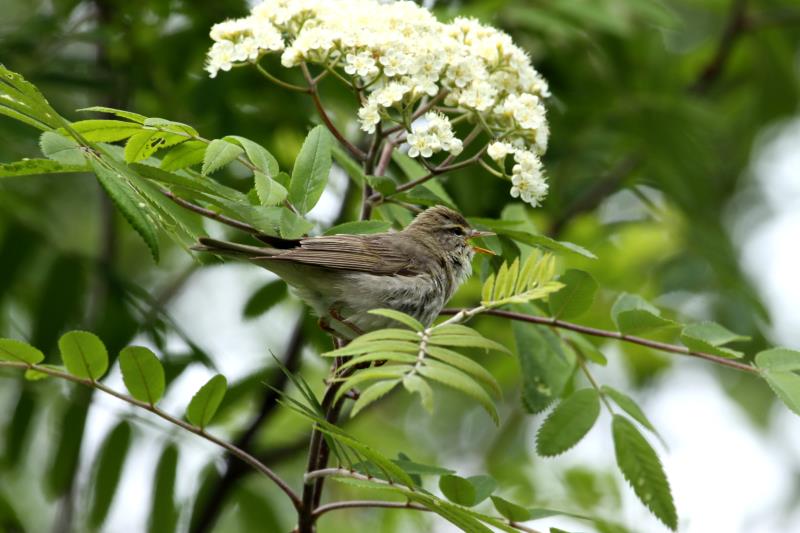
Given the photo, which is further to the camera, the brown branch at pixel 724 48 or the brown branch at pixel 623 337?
the brown branch at pixel 724 48

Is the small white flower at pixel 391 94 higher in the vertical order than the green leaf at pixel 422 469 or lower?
higher

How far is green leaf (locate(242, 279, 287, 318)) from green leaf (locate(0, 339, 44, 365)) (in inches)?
75.5

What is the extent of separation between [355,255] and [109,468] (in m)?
1.66

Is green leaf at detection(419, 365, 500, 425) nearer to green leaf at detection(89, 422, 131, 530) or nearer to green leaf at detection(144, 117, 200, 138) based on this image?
green leaf at detection(144, 117, 200, 138)

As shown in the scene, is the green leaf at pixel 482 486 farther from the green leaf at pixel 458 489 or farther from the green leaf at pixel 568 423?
the green leaf at pixel 568 423

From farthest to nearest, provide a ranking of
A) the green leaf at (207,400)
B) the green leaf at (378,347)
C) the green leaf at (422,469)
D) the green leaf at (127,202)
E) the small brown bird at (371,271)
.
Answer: the small brown bird at (371,271), the green leaf at (207,400), the green leaf at (422,469), the green leaf at (127,202), the green leaf at (378,347)

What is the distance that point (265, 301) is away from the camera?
5.09 m

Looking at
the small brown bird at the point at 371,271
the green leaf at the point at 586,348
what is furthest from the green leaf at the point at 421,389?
the green leaf at the point at 586,348

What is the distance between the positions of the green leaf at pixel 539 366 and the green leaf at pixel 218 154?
1.35 metres

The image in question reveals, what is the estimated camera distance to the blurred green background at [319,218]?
4.91m

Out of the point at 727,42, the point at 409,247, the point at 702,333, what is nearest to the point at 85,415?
the point at 409,247

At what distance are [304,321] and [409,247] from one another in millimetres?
1277

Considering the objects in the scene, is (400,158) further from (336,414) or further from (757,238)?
(757,238)

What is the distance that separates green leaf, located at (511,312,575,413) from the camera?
152 inches
